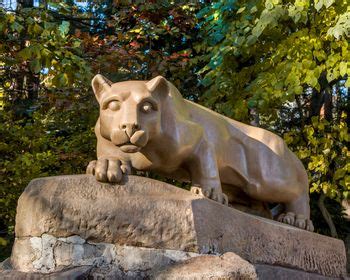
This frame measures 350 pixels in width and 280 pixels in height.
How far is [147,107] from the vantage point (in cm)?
322

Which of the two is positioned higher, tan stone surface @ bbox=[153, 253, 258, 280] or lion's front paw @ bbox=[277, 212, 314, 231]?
lion's front paw @ bbox=[277, 212, 314, 231]

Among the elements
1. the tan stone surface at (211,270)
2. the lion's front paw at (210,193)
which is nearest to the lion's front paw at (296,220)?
the lion's front paw at (210,193)

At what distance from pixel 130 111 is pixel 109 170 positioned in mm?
332

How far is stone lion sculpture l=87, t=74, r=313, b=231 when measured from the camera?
319 cm

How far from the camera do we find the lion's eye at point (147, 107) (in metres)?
3.21

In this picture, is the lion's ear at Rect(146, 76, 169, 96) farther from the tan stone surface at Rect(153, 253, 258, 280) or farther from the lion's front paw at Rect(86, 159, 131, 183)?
the tan stone surface at Rect(153, 253, 258, 280)

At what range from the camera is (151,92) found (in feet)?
10.8

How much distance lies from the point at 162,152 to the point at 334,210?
7.92m

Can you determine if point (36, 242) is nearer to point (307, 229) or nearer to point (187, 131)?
point (187, 131)

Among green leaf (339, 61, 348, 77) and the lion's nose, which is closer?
the lion's nose

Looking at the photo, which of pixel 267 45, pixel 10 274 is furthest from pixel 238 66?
pixel 10 274

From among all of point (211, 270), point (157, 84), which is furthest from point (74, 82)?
point (211, 270)

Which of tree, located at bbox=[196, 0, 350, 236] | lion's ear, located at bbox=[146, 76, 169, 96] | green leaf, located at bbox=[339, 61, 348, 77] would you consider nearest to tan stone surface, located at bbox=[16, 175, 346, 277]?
lion's ear, located at bbox=[146, 76, 169, 96]

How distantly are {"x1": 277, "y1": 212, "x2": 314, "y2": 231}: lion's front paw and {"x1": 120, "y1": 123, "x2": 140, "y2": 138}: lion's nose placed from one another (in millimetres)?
1569
